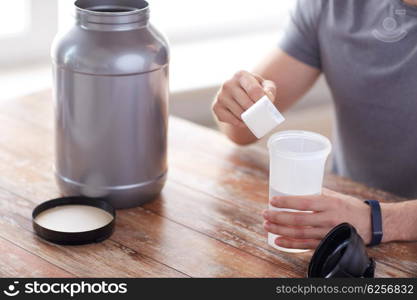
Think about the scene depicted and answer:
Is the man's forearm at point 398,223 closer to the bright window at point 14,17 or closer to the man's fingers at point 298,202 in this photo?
the man's fingers at point 298,202

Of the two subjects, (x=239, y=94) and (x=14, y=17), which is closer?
(x=239, y=94)

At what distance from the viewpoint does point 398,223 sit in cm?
130

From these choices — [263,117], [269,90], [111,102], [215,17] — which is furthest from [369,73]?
[215,17]

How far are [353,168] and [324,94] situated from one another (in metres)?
0.84

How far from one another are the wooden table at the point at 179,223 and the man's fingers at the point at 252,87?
19 cm

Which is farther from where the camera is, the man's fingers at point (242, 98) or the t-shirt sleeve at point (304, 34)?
the t-shirt sleeve at point (304, 34)

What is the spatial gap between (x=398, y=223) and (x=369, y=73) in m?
0.43

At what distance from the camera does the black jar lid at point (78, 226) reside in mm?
1234

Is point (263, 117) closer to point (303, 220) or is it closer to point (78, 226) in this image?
point (303, 220)

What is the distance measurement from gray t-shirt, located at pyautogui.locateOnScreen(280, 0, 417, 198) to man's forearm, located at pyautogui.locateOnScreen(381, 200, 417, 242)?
335mm

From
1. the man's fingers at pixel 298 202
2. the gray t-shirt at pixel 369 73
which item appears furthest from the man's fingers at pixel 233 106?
the gray t-shirt at pixel 369 73

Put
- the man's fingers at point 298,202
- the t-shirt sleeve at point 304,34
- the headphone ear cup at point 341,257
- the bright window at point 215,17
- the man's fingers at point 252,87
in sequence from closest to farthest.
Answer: the headphone ear cup at point 341,257 < the man's fingers at point 298,202 < the man's fingers at point 252,87 < the t-shirt sleeve at point 304,34 < the bright window at point 215,17

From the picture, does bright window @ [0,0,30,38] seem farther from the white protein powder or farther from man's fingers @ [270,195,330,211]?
man's fingers @ [270,195,330,211]

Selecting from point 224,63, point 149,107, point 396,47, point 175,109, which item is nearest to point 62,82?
point 149,107
